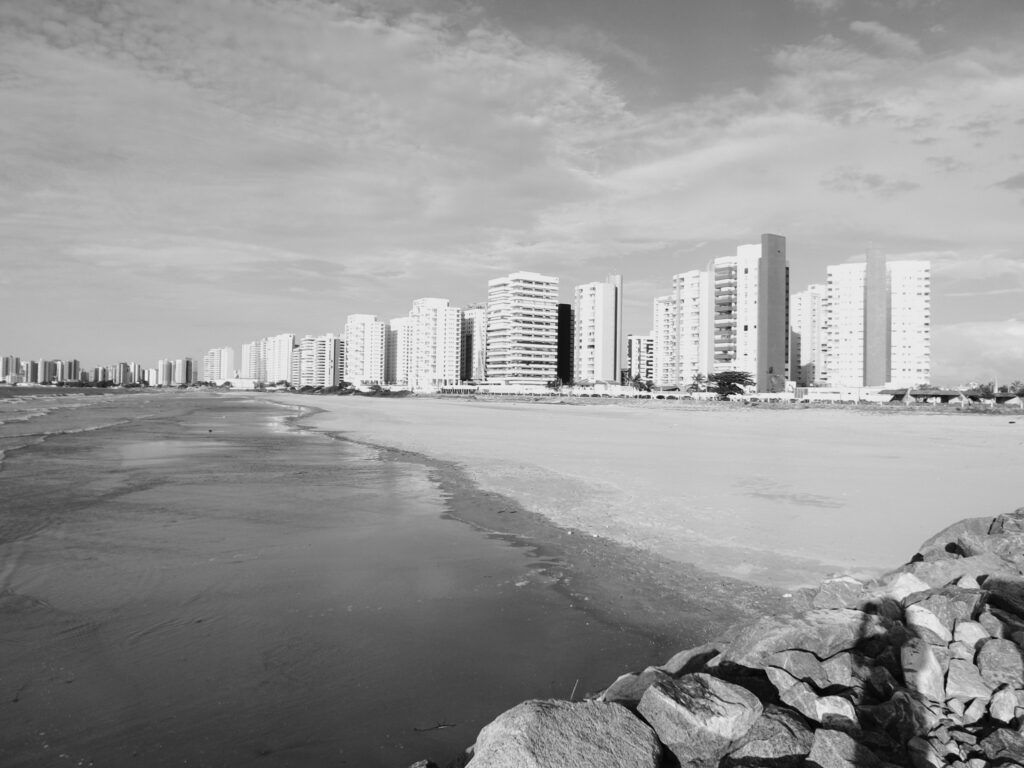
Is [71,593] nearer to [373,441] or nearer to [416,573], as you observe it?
[416,573]

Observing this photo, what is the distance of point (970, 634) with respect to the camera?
177 inches

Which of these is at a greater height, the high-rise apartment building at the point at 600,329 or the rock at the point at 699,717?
the high-rise apartment building at the point at 600,329

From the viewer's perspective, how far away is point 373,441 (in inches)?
1199

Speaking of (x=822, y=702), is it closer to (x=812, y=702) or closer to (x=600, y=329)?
(x=812, y=702)

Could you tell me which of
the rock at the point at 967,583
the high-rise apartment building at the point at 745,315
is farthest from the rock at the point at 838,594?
the high-rise apartment building at the point at 745,315

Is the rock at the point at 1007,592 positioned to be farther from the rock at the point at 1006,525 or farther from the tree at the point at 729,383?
the tree at the point at 729,383

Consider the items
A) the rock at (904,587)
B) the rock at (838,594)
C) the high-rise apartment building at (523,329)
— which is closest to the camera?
the rock at (838,594)

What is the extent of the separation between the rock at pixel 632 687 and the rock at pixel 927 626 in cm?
201

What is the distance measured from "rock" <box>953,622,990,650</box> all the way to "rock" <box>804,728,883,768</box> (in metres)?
1.64

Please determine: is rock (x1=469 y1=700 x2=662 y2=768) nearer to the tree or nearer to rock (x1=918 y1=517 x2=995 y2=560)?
rock (x1=918 y1=517 x2=995 y2=560)

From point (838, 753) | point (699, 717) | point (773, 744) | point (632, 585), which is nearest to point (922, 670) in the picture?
point (838, 753)

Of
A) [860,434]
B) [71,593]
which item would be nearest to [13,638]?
[71,593]

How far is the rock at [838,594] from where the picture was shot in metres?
5.65

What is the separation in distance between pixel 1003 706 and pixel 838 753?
Result: 1.25 m
